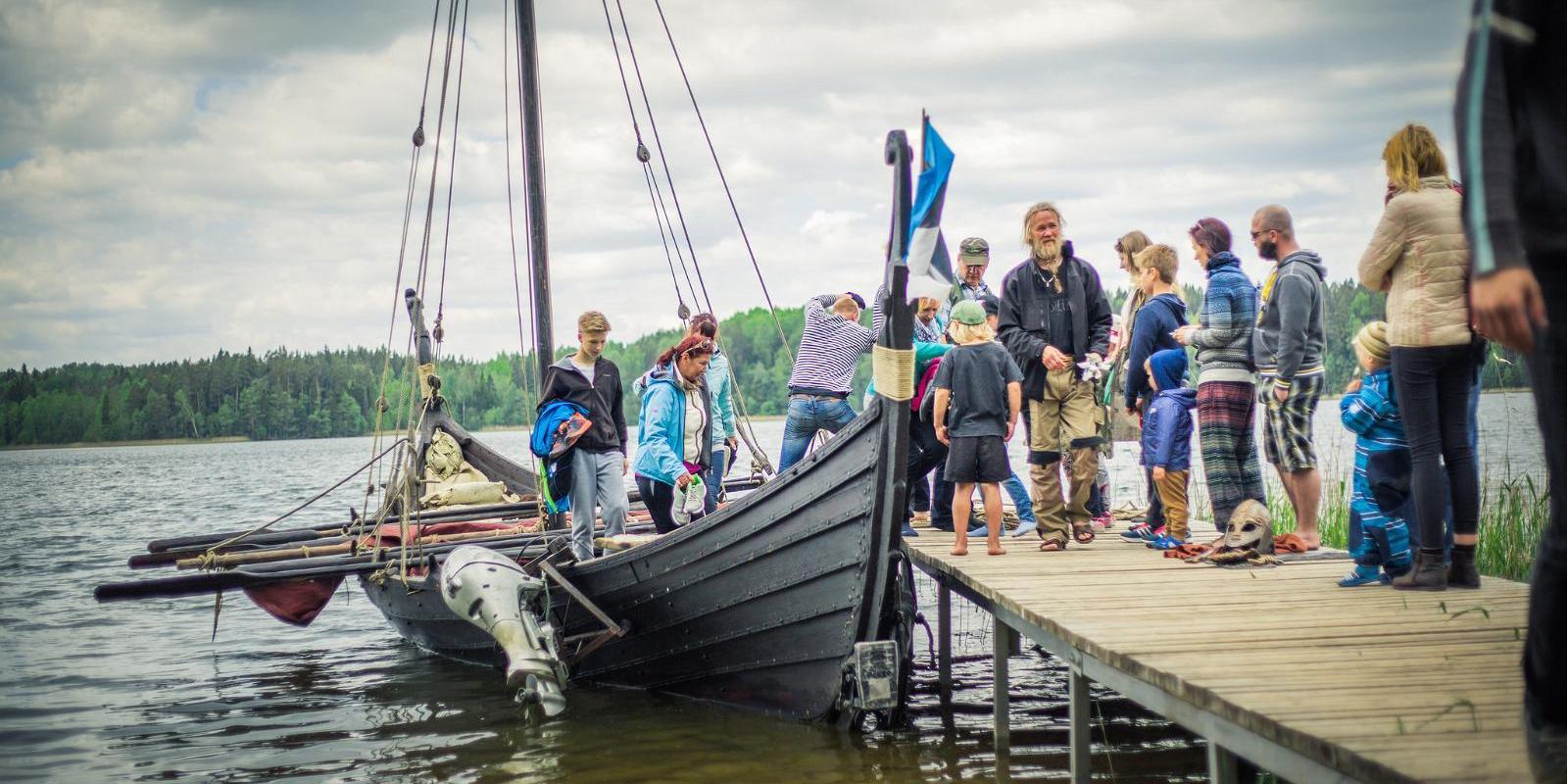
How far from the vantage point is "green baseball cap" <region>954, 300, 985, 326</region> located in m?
6.14

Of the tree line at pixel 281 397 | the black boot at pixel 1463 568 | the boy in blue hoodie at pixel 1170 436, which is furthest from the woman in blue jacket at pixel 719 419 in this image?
the tree line at pixel 281 397

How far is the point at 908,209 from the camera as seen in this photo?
5.49m

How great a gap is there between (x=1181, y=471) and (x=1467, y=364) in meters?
2.14

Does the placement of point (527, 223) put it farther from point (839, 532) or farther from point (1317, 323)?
point (1317, 323)

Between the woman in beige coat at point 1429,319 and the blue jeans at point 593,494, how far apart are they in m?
4.43

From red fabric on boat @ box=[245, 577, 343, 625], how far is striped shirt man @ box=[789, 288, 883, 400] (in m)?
3.37

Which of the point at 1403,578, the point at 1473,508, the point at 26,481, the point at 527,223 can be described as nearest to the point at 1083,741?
the point at 1403,578

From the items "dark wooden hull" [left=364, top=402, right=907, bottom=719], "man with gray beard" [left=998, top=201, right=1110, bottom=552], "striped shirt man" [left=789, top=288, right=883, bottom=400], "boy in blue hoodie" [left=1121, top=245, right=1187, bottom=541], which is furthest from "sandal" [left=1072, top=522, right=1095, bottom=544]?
"striped shirt man" [left=789, top=288, right=883, bottom=400]

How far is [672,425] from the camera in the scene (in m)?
6.91

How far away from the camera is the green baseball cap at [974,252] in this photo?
7.64m

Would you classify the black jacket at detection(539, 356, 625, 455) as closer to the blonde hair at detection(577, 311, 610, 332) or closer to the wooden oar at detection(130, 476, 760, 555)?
the blonde hair at detection(577, 311, 610, 332)

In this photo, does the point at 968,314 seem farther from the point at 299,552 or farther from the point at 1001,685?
the point at 299,552

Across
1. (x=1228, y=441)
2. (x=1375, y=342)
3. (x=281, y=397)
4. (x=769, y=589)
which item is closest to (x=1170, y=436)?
(x=1228, y=441)

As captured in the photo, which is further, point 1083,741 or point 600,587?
point 600,587
